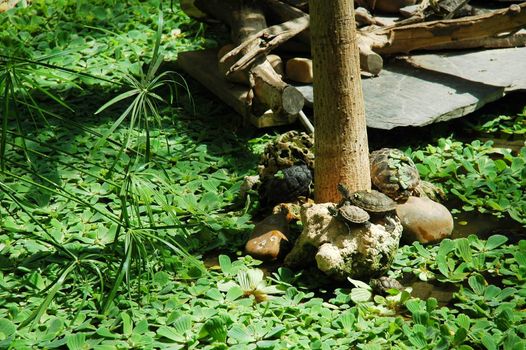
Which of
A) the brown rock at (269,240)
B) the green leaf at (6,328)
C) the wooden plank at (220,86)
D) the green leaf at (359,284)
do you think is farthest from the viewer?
the wooden plank at (220,86)

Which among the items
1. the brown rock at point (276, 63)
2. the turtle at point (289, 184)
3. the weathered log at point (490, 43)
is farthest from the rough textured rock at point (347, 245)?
the weathered log at point (490, 43)

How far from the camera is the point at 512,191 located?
5.04 m

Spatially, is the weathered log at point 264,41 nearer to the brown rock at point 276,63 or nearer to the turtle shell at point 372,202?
the brown rock at point 276,63

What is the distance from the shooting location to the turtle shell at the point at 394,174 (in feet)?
15.5

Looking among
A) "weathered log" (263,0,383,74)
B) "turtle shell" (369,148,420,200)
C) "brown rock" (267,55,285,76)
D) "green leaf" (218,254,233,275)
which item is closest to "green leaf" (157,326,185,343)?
"green leaf" (218,254,233,275)

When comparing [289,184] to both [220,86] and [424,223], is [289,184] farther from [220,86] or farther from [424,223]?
[220,86]

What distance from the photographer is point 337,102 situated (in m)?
4.57

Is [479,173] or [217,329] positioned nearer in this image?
[217,329]

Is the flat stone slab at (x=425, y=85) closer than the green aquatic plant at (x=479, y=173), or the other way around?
the green aquatic plant at (x=479, y=173)

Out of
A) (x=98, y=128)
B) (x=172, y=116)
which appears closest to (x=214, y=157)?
(x=172, y=116)

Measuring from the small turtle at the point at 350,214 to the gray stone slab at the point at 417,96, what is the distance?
141 centimetres

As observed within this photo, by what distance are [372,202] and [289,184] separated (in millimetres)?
771

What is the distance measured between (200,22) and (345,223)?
156 inches

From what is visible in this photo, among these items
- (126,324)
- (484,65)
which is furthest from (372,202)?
(484,65)
